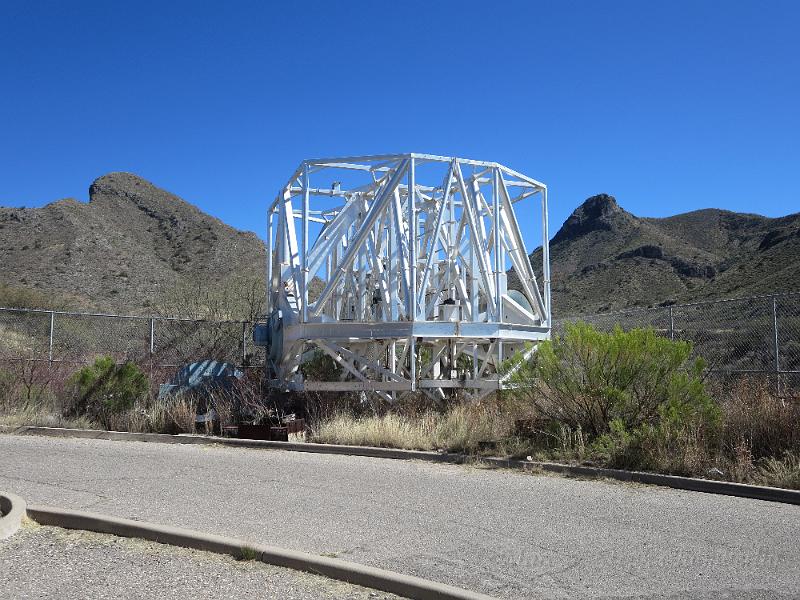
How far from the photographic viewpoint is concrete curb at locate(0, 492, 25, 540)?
6840mm

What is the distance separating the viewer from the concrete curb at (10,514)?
22.4ft

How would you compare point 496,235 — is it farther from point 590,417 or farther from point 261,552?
point 261,552

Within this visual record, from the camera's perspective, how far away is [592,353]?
476 inches

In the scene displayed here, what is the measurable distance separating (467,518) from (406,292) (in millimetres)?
7980

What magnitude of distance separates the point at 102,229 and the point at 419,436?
160 feet

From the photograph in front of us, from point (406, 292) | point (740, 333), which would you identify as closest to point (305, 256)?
point (406, 292)

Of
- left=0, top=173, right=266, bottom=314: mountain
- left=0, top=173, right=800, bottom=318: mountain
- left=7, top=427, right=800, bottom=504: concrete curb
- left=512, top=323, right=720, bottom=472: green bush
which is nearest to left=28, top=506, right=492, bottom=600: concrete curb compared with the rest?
left=7, top=427, right=800, bottom=504: concrete curb

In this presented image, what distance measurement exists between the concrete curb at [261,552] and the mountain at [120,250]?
30.5 m

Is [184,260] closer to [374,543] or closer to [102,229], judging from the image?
[102,229]

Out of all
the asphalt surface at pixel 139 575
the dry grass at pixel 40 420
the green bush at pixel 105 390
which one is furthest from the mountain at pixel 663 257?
the asphalt surface at pixel 139 575

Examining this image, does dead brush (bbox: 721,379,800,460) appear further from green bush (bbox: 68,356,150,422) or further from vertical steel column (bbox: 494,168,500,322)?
green bush (bbox: 68,356,150,422)

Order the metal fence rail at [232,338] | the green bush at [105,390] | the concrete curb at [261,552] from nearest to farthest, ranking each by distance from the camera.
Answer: the concrete curb at [261,552] < the green bush at [105,390] < the metal fence rail at [232,338]

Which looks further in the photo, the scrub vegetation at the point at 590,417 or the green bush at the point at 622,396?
the green bush at the point at 622,396

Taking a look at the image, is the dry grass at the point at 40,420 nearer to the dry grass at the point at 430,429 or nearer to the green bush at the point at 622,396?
the dry grass at the point at 430,429
